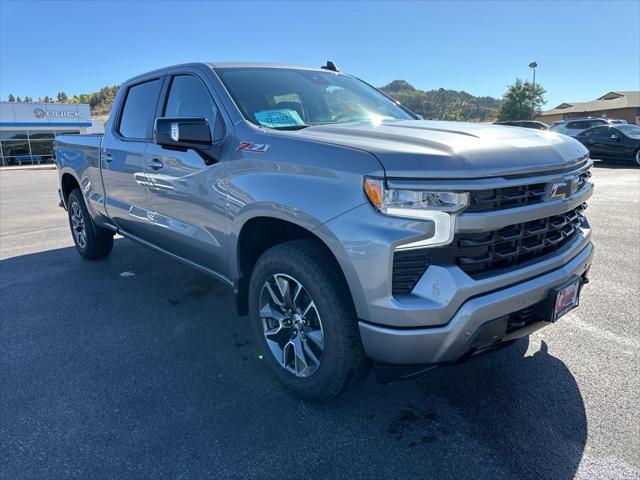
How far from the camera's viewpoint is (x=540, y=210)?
7.36 feet

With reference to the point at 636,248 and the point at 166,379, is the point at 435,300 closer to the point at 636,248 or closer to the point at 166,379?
the point at 166,379

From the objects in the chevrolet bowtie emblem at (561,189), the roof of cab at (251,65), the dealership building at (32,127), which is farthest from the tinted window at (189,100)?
the dealership building at (32,127)

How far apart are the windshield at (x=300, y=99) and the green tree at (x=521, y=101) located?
60.2 m

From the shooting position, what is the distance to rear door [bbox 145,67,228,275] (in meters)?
2.96

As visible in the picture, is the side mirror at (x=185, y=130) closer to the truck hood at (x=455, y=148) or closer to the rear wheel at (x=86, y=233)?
the truck hood at (x=455, y=148)

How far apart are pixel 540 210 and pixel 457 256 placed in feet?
1.77

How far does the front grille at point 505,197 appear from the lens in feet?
6.68

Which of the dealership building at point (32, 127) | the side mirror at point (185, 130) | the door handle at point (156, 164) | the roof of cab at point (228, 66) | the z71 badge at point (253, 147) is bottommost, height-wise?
the dealership building at point (32, 127)

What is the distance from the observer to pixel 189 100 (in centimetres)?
346

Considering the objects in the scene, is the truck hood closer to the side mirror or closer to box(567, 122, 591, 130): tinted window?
the side mirror

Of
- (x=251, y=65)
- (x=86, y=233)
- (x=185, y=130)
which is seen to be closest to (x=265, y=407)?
(x=185, y=130)

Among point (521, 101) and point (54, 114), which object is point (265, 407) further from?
point (521, 101)

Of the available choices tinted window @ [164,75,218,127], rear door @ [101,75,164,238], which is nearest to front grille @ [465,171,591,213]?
tinted window @ [164,75,218,127]

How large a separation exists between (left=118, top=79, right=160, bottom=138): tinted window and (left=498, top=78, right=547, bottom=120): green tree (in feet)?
198
